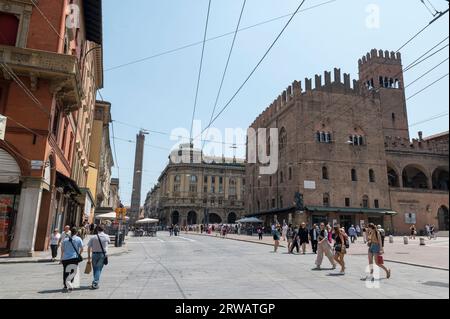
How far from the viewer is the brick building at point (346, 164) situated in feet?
145

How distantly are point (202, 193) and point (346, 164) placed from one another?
5895 centimetres

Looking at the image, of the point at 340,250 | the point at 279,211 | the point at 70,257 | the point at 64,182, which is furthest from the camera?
the point at 279,211

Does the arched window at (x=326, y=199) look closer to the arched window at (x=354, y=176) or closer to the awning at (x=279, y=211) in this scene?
the awning at (x=279, y=211)

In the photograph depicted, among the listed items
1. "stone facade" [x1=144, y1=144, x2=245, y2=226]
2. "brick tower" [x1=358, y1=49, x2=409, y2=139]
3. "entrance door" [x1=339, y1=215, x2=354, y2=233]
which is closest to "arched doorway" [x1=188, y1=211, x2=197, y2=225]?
"stone facade" [x1=144, y1=144, x2=245, y2=226]

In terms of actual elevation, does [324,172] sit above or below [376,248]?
above

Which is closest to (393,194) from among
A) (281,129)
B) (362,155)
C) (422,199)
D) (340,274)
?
(422,199)

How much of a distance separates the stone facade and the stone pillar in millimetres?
80927

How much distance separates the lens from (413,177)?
5119 cm

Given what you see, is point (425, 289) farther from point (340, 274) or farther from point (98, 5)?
point (98, 5)

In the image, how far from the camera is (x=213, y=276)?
10531 mm

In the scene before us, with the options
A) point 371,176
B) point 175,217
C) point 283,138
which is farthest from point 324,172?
point 175,217

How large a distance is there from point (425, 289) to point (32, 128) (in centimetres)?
1658

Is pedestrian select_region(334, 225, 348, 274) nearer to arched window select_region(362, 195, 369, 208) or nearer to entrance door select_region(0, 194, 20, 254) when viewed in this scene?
entrance door select_region(0, 194, 20, 254)

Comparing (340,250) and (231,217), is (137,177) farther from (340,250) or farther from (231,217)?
(231,217)
